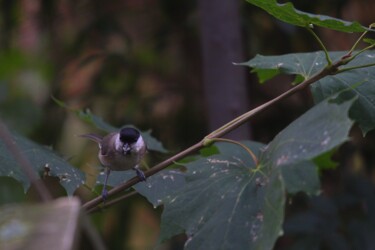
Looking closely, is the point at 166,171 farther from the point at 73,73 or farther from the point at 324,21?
the point at 73,73

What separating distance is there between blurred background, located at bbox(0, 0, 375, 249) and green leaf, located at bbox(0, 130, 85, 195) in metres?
1.46

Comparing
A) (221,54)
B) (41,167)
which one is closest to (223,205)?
(41,167)

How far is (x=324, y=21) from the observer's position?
127 centimetres

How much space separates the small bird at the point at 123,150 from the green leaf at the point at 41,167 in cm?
17

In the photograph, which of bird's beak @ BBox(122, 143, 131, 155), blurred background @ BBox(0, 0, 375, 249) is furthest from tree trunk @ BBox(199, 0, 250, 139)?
bird's beak @ BBox(122, 143, 131, 155)

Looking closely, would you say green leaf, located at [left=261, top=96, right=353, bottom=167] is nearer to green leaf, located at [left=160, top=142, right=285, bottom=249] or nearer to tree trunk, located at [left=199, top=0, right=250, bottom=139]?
green leaf, located at [left=160, top=142, right=285, bottom=249]

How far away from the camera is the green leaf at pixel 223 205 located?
1.15 meters

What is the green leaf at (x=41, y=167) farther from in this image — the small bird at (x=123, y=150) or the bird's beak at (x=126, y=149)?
the bird's beak at (x=126, y=149)

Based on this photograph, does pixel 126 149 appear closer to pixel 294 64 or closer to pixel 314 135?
pixel 294 64

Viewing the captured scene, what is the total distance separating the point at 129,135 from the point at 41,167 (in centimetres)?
49

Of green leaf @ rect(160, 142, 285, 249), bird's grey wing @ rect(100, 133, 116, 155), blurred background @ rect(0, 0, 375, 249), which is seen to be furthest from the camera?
blurred background @ rect(0, 0, 375, 249)

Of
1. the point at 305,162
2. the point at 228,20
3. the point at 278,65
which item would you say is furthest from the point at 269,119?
the point at 305,162

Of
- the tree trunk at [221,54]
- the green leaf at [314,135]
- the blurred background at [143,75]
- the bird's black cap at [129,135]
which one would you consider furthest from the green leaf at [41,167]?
the blurred background at [143,75]

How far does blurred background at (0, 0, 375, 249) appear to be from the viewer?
3.18m
